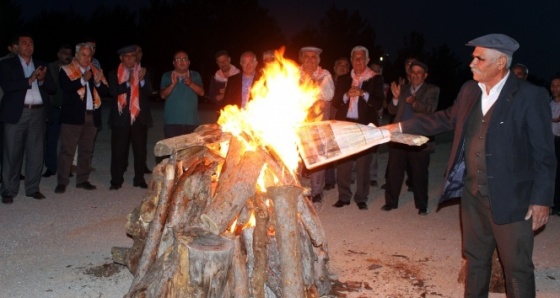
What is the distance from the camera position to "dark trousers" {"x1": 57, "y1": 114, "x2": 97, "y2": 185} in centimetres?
907

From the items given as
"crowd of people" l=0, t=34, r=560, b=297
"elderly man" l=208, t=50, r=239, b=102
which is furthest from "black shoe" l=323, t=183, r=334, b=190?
"elderly man" l=208, t=50, r=239, b=102

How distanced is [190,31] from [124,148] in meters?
37.0

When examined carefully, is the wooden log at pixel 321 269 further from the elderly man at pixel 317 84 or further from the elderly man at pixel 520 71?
the elderly man at pixel 520 71

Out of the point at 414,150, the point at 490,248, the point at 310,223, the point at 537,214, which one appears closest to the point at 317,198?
the point at 414,150

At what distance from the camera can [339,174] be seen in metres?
8.70

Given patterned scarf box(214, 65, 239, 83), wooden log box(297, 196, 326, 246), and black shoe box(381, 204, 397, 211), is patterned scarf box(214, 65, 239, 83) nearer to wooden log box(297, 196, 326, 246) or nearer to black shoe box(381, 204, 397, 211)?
black shoe box(381, 204, 397, 211)

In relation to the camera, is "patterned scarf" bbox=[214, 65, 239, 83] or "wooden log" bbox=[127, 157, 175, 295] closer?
"wooden log" bbox=[127, 157, 175, 295]

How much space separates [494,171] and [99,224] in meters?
4.96

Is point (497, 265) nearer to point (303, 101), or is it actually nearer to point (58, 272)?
point (303, 101)

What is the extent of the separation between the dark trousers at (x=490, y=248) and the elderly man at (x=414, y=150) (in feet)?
12.2

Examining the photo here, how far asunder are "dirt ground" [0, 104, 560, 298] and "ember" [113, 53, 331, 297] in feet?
1.79

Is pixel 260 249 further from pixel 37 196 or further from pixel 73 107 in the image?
pixel 73 107

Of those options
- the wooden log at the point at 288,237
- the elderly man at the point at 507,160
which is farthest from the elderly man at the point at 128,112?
the elderly man at the point at 507,160

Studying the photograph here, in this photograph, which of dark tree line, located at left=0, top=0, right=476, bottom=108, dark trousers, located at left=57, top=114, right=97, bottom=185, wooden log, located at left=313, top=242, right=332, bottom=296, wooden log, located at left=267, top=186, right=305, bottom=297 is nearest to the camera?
wooden log, located at left=267, top=186, right=305, bottom=297
